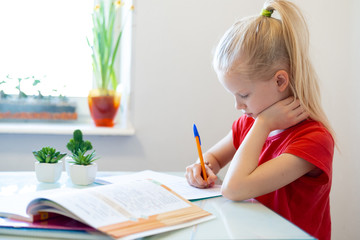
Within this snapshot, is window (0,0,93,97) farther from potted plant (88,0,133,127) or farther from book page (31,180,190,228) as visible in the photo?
book page (31,180,190,228)

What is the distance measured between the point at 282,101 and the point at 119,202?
0.50m

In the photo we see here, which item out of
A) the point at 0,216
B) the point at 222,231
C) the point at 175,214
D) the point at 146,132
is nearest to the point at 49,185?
the point at 0,216

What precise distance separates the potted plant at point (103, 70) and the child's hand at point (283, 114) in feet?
2.99

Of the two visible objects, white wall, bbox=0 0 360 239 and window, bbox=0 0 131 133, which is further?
window, bbox=0 0 131 133

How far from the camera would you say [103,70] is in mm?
1799

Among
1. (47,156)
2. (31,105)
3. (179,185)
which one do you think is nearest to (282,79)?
Answer: (179,185)

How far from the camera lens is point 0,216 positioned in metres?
0.74

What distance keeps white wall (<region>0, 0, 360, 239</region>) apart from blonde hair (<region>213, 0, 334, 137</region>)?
0.70 m

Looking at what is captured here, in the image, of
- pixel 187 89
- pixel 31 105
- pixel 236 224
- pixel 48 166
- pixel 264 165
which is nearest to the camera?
pixel 236 224

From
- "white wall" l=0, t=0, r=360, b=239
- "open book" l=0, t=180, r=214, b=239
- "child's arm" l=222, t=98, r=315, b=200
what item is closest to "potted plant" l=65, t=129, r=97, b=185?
"open book" l=0, t=180, r=214, b=239

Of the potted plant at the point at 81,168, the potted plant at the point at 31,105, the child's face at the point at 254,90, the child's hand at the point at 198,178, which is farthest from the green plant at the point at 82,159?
the potted plant at the point at 31,105

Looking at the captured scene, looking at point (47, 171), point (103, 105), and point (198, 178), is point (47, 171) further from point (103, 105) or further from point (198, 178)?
point (103, 105)

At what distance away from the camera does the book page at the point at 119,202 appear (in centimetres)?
68

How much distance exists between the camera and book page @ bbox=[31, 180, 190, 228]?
0.68 meters
